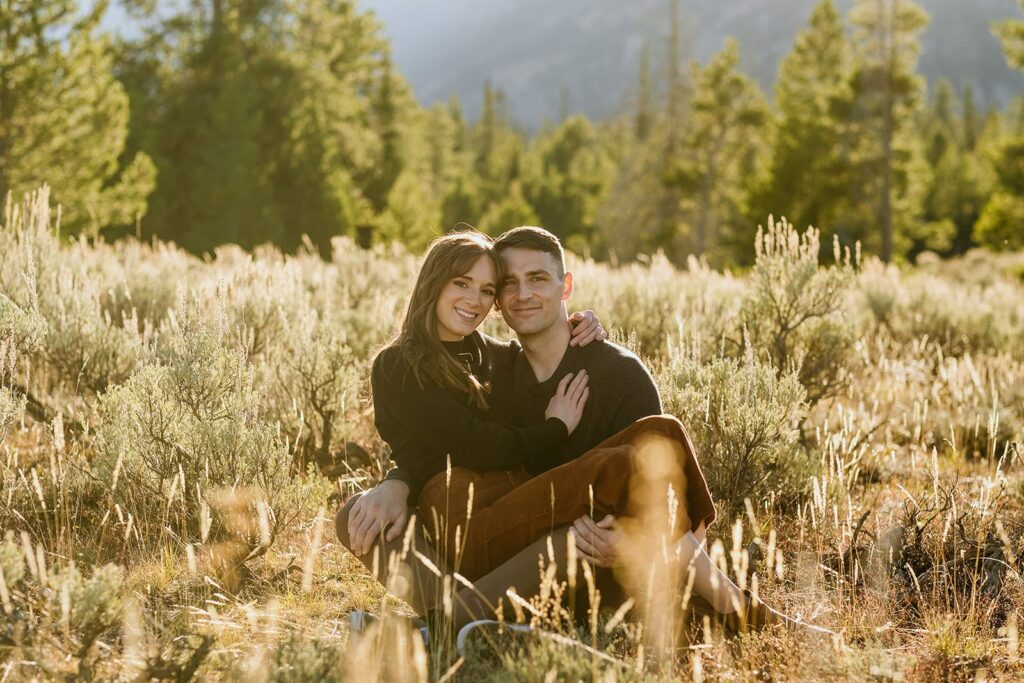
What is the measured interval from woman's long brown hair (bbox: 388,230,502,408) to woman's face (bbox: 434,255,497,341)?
0.02 meters

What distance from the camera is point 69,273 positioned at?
499cm

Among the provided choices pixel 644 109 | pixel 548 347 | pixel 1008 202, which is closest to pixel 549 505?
pixel 548 347

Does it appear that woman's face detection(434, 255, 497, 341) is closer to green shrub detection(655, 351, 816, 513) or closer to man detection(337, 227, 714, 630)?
man detection(337, 227, 714, 630)

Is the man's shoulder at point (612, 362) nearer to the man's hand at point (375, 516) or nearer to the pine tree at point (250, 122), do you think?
the man's hand at point (375, 516)

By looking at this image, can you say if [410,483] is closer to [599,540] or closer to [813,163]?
[599,540]

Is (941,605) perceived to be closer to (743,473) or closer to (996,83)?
(743,473)

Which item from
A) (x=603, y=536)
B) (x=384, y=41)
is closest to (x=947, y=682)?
(x=603, y=536)

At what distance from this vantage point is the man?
10.7 feet

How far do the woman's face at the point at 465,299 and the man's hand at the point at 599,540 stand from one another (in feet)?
3.38

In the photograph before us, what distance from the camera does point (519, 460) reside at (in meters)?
3.32

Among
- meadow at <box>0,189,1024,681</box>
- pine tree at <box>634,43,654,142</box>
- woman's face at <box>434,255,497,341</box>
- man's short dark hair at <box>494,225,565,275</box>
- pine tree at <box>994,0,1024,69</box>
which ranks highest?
pine tree at <box>634,43,654,142</box>

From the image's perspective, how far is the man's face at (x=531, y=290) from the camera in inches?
143

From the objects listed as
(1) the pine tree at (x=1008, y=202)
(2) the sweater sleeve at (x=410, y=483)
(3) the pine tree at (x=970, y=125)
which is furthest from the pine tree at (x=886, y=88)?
(3) the pine tree at (x=970, y=125)

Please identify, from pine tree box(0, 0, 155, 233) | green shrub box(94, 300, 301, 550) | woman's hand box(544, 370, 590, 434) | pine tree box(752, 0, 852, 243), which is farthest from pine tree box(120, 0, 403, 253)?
woman's hand box(544, 370, 590, 434)
